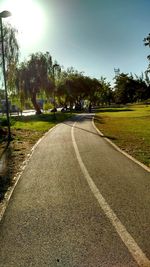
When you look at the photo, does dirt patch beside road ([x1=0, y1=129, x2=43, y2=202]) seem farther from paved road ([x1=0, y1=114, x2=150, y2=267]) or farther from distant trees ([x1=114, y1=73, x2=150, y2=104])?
distant trees ([x1=114, y1=73, x2=150, y2=104])

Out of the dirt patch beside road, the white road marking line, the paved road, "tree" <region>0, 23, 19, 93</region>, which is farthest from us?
"tree" <region>0, 23, 19, 93</region>

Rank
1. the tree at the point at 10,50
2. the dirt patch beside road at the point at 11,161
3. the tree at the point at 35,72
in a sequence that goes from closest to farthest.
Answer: the dirt patch beside road at the point at 11,161
the tree at the point at 10,50
the tree at the point at 35,72

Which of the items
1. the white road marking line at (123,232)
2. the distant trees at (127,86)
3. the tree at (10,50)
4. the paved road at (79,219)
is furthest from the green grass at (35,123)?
the distant trees at (127,86)

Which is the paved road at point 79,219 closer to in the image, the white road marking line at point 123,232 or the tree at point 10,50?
the white road marking line at point 123,232

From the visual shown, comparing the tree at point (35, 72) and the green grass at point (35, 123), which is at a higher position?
the tree at point (35, 72)

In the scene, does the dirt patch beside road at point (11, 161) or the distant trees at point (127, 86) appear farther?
the distant trees at point (127, 86)

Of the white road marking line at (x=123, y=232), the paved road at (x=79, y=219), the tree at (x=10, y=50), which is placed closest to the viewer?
the white road marking line at (x=123, y=232)

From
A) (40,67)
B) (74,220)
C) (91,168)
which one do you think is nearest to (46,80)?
(40,67)

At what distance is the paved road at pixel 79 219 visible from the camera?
16.4ft

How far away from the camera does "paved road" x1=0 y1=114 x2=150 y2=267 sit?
501 centimetres

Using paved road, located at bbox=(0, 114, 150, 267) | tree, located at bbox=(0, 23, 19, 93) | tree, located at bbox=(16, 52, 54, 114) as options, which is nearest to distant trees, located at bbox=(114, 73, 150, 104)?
tree, located at bbox=(16, 52, 54, 114)

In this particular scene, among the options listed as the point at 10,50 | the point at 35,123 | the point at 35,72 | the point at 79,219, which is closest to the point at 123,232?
the point at 79,219

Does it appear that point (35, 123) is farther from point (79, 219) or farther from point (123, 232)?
point (123, 232)

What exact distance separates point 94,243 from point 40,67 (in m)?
55.2
